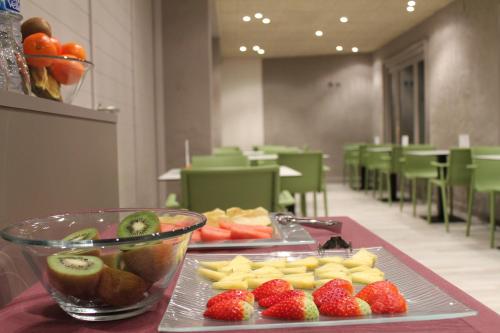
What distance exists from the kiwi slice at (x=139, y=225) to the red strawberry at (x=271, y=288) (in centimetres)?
16

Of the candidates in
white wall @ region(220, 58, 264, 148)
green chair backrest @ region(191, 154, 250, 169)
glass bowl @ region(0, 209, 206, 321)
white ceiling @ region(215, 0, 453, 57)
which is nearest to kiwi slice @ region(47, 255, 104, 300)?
glass bowl @ region(0, 209, 206, 321)

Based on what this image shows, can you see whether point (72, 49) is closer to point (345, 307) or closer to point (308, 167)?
point (345, 307)

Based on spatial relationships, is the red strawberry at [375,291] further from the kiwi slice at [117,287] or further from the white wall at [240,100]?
the white wall at [240,100]

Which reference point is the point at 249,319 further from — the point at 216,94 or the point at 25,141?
the point at 216,94

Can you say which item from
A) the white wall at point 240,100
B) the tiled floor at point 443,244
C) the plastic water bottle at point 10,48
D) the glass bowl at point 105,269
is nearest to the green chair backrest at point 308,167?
the tiled floor at point 443,244

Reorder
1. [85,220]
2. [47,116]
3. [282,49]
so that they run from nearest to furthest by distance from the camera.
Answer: [85,220]
[47,116]
[282,49]

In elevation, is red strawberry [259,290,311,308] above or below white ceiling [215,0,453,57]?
below

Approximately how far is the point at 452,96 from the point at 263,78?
16.6 feet

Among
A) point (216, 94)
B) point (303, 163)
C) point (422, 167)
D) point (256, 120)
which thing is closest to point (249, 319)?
point (303, 163)

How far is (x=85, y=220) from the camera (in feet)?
2.63

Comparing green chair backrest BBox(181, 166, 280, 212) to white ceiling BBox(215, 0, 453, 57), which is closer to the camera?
green chair backrest BBox(181, 166, 280, 212)

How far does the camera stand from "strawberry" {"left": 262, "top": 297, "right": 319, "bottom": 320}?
0.57 m

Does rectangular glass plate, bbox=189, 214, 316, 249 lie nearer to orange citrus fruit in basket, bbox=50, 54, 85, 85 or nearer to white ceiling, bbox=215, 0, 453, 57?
orange citrus fruit in basket, bbox=50, 54, 85, 85

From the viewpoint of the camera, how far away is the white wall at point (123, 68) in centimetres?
264
